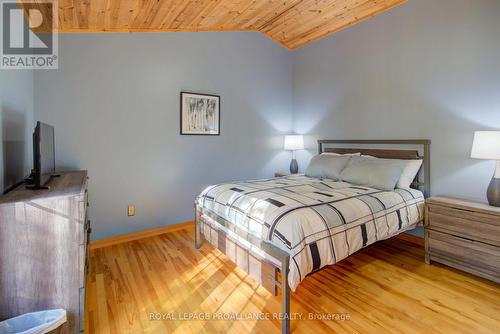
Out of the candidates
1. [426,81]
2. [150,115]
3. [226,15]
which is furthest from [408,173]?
[150,115]

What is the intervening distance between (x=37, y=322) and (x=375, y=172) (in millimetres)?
2939

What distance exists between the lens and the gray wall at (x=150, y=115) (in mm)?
2705

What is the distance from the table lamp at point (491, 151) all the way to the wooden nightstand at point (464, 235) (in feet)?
0.33

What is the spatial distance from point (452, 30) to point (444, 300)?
260cm

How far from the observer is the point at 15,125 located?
6.30ft

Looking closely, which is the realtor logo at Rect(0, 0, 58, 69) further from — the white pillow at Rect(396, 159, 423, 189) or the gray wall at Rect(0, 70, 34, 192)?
the white pillow at Rect(396, 159, 423, 189)

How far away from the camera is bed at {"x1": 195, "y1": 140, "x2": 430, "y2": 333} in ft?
5.41

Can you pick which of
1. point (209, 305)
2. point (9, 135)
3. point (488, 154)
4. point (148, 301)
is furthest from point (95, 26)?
point (488, 154)

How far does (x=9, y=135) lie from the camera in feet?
5.85

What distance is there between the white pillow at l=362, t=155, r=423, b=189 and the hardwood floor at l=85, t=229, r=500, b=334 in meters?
0.75

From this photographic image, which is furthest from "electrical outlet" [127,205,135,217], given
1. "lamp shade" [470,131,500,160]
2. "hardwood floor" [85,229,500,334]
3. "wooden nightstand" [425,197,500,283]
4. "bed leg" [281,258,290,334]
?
"lamp shade" [470,131,500,160]

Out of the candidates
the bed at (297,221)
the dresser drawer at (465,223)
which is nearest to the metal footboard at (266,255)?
the bed at (297,221)

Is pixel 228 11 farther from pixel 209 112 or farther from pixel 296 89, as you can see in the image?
pixel 296 89

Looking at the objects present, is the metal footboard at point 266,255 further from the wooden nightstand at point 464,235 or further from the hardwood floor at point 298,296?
the wooden nightstand at point 464,235
